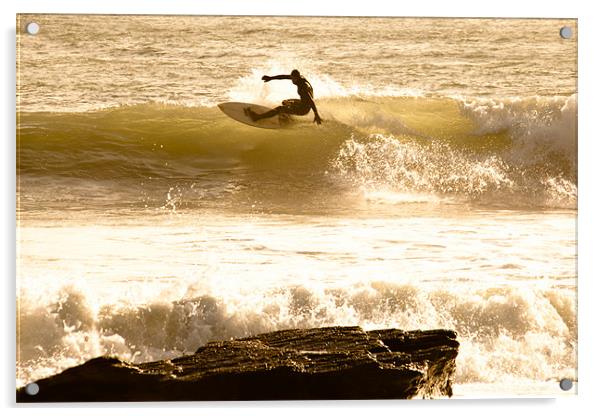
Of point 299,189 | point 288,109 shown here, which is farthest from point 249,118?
point 299,189

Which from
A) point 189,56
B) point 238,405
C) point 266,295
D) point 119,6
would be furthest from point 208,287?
point 119,6

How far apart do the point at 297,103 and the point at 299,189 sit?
0.41m

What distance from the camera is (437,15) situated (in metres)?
4.00

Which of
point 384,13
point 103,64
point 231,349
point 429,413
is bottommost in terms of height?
point 429,413

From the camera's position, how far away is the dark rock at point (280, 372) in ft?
12.6

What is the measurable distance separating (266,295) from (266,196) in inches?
18.5

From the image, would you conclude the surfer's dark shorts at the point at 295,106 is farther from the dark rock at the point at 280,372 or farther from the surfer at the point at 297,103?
the dark rock at the point at 280,372

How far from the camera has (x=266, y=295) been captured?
3.93m

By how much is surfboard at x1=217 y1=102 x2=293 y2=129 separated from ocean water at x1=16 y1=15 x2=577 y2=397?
0.13 feet

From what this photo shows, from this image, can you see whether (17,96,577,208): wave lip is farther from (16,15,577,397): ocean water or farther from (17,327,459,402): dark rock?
(17,327,459,402): dark rock

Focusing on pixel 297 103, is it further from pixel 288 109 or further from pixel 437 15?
pixel 437 15

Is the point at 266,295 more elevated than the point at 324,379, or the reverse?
the point at 266,295

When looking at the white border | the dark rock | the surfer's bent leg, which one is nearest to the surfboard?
the surfer's bent leg
